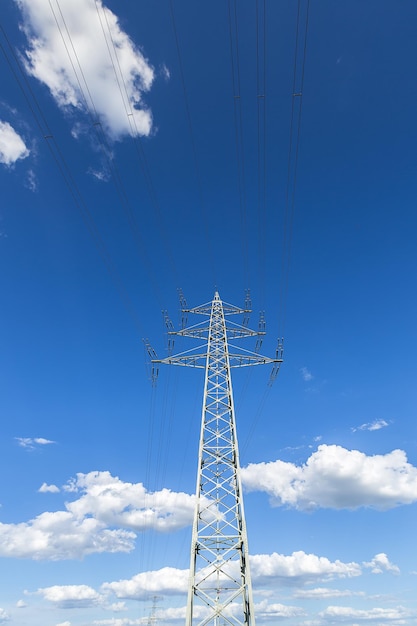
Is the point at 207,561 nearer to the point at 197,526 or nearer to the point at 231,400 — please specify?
the point at 197,526

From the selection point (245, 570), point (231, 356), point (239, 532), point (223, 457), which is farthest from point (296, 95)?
point (245, 570)

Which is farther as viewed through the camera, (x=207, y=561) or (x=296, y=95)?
(x=207, y=561)

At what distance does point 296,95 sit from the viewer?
18438 millimetres

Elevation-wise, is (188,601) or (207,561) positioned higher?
(207,561)

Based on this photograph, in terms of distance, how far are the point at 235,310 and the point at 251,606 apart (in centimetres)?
2163

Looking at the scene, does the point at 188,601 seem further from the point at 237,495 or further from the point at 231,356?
the point at 231,356

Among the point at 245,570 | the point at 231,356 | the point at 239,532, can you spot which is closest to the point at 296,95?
the point at 231,356

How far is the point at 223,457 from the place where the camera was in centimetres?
2378

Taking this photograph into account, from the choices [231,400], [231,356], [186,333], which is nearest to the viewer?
[231,400]

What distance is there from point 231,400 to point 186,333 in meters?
8.94

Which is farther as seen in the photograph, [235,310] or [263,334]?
[235,310]

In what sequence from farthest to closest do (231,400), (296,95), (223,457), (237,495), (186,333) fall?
(186,333) < (231,400) < (223,457) < (237,495) < (296,95)

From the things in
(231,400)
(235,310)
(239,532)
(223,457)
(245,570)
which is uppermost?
(235,310)

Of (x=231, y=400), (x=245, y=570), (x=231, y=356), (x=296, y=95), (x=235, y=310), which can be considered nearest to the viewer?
(x=296, y=95)
